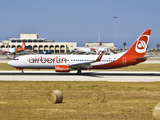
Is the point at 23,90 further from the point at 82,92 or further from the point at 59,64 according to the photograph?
Result: the point at 59,64

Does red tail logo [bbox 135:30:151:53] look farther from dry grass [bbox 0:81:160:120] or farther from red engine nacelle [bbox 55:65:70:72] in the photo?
dry grass [bbox 0:81:160:120]

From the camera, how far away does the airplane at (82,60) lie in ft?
152

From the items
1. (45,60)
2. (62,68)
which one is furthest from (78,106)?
(45,60)

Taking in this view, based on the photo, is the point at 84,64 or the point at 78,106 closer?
the point at 78,106

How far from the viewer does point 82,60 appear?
4769 cm

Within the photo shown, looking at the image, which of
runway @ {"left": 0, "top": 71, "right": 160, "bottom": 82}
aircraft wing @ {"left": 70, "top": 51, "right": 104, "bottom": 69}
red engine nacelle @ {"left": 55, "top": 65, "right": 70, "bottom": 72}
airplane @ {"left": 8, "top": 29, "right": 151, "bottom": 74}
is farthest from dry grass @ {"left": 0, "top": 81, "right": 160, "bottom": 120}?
airplane @ {"left": 8, "top": 29, "right": 151, "bottom": 74}

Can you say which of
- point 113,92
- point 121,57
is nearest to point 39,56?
point 121,57

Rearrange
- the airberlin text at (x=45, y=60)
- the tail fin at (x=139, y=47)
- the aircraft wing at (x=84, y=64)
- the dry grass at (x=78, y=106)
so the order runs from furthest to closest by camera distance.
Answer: the tail fin at (x=139, y=47)
the airberlin text at (x=45, y=60)
the aircraft wing at (x=84, y=64)
the dry grass at (x=78, y=106)

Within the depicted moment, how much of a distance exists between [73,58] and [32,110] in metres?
29.4

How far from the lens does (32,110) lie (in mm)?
18328

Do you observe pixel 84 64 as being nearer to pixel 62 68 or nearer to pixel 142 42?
pixel 62 68

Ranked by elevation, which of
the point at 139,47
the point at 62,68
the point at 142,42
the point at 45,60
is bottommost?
the point at 62,68

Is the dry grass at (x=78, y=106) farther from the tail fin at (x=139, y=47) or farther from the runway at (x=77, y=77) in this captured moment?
the tail fin at (x=139, y=47)

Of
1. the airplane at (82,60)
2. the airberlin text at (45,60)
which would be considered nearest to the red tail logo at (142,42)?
the airplane at (82,60)
